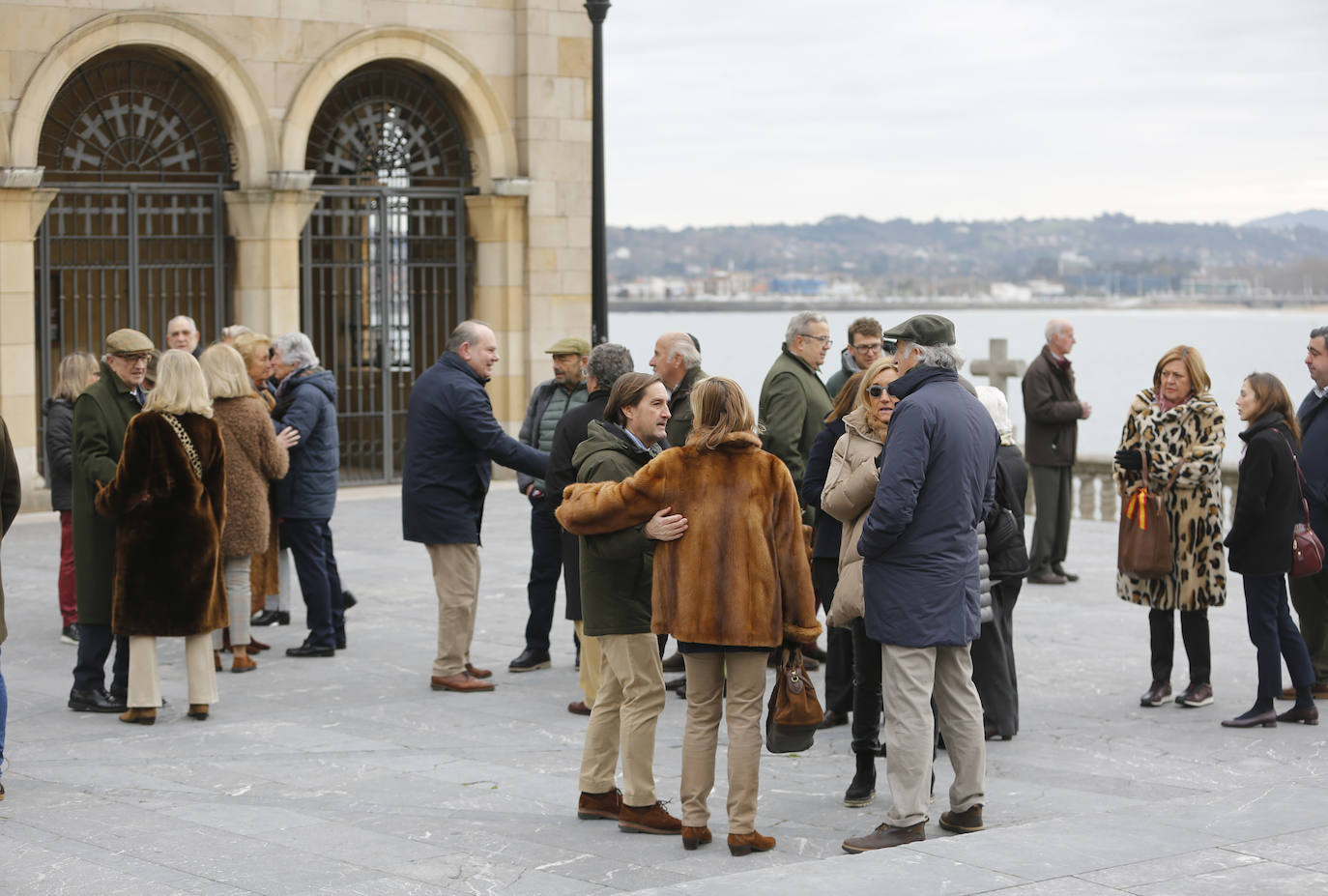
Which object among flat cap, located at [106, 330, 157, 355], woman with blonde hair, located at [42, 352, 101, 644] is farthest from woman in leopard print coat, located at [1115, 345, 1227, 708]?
woman with blonde hair, located at [42, 352, 101, 644]

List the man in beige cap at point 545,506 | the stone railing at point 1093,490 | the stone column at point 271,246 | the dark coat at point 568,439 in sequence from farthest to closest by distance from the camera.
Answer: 1. the stone railing at point 1093,490
2. the stone column at point 271,246
3. the man in beige cap at point 545,506
4. the dark coat at point 568,439

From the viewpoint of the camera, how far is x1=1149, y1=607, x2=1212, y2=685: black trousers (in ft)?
28.9

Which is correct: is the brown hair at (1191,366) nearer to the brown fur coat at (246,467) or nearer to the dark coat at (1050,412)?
the dark coat at (1050,412)

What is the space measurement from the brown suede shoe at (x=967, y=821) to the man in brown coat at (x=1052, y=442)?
6480mm

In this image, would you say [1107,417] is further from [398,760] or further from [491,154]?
[398,760]

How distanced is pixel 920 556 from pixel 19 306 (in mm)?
11393

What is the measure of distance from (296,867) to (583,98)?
13752mm

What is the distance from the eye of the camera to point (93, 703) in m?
8.66

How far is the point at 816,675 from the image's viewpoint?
31.5 ft

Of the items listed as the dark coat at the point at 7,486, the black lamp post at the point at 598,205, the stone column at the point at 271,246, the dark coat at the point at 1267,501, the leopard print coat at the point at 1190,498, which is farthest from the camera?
the stone column at the point at 271,246

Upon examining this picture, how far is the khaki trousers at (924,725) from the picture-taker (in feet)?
20.9

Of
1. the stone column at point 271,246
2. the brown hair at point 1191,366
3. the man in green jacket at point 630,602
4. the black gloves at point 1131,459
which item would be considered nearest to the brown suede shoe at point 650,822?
the man in green jacket at point 630,602

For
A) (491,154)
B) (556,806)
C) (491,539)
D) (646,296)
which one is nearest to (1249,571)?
(556,806)

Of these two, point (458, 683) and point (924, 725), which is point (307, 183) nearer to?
point (458, 683)
